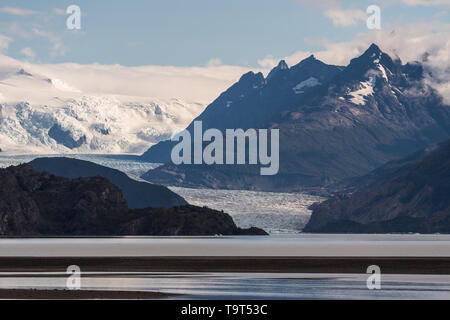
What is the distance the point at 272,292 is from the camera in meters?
85.2

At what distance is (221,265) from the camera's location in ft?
438

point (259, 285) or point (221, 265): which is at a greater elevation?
point (259, 285)

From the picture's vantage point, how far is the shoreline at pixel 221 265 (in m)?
120

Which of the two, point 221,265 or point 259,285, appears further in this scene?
point 221,265

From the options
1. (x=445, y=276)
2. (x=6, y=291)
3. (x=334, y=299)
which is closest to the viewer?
(x=334, y=299)

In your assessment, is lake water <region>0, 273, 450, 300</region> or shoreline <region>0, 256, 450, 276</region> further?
shoreline <region>0, 256, 450, 276</region>

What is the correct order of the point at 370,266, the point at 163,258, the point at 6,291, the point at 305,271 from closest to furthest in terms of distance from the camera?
the point at 6,291
the point at 305,271
the point at 370,266
the point at 163,258

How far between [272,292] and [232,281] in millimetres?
14487

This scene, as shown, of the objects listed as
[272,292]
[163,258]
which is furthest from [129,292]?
[163,258]

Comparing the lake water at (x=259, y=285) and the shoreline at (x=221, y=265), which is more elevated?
the lake water at (x=259, y=285)

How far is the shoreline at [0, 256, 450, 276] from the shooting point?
394 feet

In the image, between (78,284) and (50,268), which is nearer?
(78,284)

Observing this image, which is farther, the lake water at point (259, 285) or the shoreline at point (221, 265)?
the shoreline at point (221, 265)
